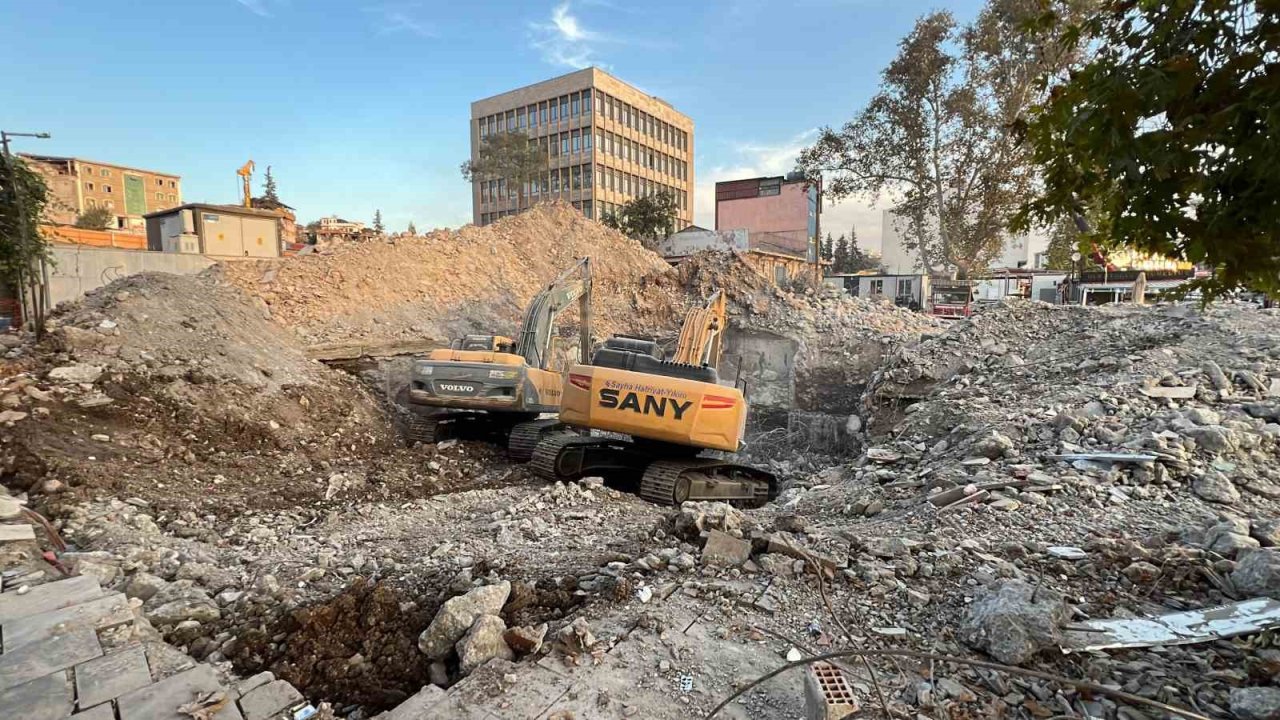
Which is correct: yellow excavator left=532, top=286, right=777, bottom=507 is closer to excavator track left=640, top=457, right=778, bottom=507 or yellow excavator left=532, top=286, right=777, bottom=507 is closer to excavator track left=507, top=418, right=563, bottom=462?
excavator track left=640, top=457, right=778, bottom=507

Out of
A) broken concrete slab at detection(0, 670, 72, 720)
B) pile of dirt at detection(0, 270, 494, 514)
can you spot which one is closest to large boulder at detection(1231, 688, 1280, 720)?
broken concrete slab at detection(0, 670, 72, 720)

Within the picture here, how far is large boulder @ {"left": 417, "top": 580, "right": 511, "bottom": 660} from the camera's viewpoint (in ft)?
10.3

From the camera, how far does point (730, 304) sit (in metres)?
17.0

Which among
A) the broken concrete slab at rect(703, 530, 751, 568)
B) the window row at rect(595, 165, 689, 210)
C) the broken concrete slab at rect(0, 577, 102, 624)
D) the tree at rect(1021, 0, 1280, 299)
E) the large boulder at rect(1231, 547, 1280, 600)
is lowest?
the broken concrete slab at rect(0, 577, 102, 624)

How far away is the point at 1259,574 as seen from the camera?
306 cm

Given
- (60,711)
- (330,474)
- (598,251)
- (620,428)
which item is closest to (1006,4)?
(598,251)

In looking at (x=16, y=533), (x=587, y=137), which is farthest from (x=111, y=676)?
(x=587, y=137)

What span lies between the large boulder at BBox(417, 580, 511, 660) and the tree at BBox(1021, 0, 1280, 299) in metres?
3.46

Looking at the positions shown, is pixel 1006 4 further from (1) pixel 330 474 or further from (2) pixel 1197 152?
(1) pixel 330 474

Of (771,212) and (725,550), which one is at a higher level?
(771,212)

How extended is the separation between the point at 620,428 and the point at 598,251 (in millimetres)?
14697

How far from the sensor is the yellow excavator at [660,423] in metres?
6.47

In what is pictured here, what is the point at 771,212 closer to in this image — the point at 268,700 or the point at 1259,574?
the point at 1259,574

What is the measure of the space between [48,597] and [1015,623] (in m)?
5.14
